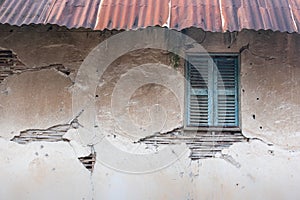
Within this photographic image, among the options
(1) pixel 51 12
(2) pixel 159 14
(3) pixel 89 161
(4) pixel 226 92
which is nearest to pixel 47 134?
(3) pixel 89 161

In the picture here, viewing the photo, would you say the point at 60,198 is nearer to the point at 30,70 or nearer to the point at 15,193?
the point at 15,193

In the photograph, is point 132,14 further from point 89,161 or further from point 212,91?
point 89,161

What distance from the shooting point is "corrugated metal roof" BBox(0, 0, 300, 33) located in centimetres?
364


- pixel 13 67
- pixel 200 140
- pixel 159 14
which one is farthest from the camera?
pixel 13 67

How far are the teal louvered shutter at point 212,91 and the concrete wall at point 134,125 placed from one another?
11 centimetres

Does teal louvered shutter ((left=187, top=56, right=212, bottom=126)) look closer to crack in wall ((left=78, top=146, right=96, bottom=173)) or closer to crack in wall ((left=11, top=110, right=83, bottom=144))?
crack in wall ((left=78, top=146, right=96, bottom=173))

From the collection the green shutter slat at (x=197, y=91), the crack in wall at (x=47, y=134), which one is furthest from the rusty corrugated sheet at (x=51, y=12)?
the green shutter slat at (x=197, y=91)

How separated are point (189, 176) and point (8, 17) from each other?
259 centimetres

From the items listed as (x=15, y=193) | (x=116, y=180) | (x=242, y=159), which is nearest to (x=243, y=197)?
(x=242, y=159)

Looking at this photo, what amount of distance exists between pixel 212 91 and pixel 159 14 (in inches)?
48.6

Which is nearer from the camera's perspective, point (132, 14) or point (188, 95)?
point (132, 14)

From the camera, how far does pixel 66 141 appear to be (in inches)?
175

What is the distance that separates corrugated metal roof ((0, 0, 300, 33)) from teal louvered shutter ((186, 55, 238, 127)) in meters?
0.80

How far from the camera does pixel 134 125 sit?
14.5ft
